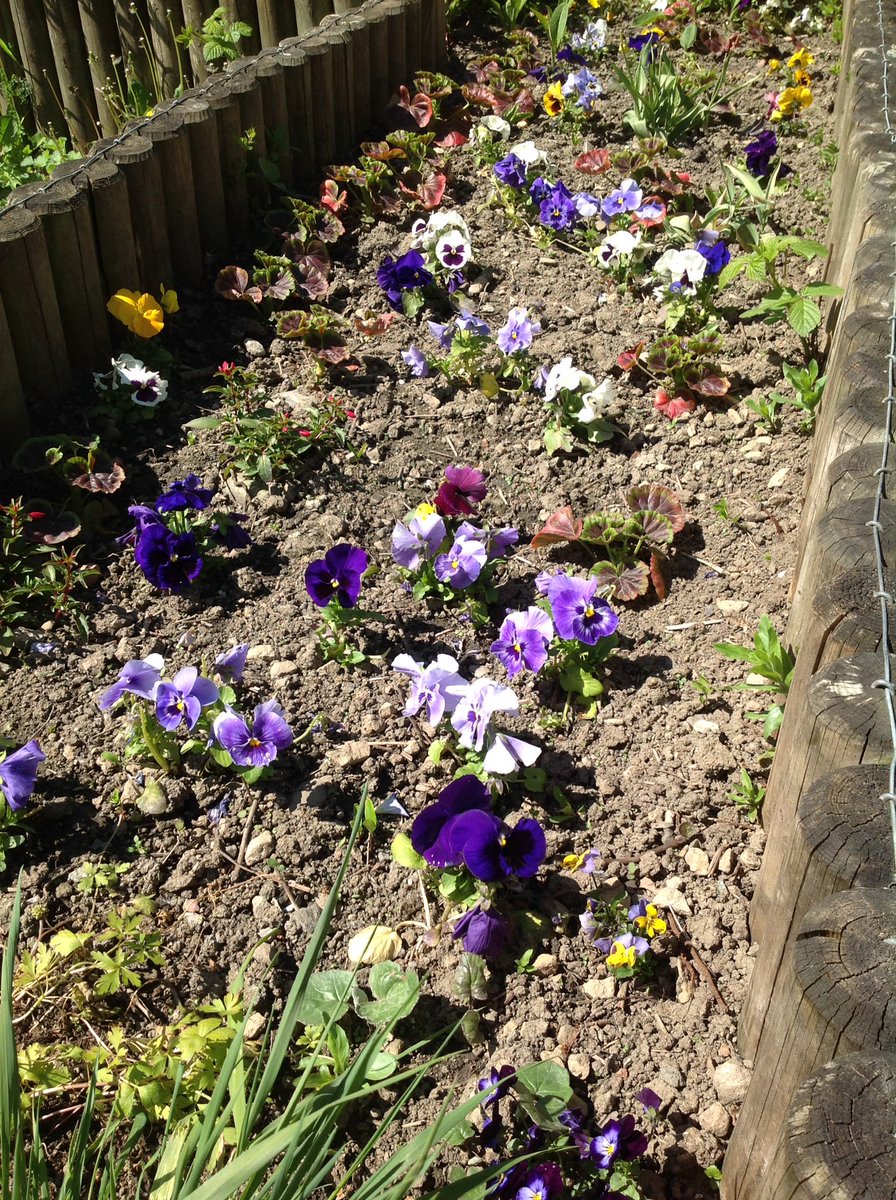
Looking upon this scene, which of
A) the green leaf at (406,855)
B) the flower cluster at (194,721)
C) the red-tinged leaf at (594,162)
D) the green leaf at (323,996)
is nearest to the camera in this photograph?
the green leaf at (323,996)

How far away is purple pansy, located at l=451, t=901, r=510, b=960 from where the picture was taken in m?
2.12

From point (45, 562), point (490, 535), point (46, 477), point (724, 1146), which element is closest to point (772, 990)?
point (724, 1146)

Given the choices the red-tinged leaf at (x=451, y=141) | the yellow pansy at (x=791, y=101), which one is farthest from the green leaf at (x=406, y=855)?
the yellow pansy at (x=791, y=101)

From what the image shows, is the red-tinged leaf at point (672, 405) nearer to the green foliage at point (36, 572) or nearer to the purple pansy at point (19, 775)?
the green foliage at point (36, 572)

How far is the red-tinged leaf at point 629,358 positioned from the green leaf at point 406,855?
73.5 inches

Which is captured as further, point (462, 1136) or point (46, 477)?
point (46, 477)

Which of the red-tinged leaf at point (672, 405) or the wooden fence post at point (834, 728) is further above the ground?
the wooden fence post at point (834, 728)

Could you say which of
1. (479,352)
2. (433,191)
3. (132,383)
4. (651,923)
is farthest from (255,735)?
(433,191)

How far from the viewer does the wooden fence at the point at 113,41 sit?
5035 mm

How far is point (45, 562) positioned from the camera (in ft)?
9.73

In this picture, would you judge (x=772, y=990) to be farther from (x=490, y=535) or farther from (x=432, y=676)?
(x=490, y=535)

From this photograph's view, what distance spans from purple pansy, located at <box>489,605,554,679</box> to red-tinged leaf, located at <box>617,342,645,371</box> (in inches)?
49.5

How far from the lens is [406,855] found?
2.31 meters

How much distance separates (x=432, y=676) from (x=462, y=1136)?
37.2 inches
